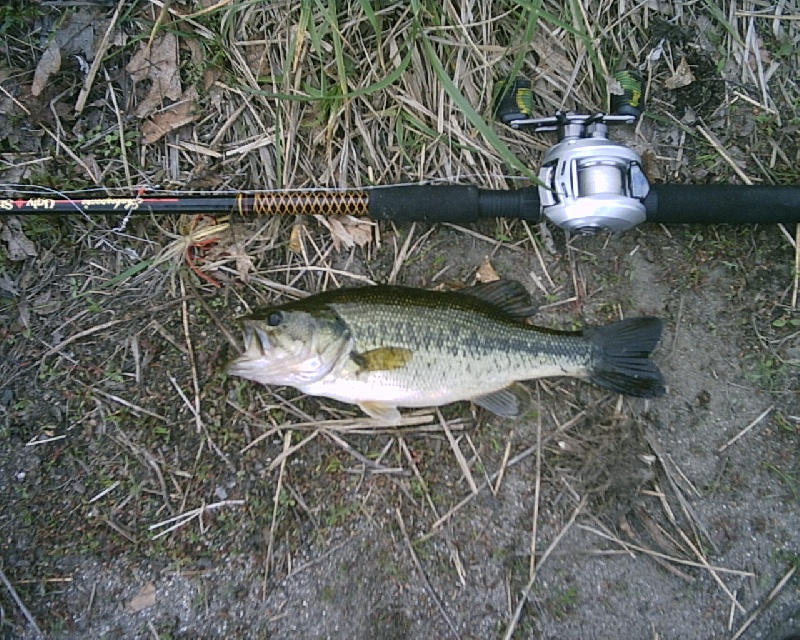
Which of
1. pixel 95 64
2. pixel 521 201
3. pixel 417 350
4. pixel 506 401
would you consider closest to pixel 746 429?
pixel 506 401

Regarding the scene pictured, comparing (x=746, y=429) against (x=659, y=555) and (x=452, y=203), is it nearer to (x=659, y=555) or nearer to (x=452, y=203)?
(x=659, y=555)

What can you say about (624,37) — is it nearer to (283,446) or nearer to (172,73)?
(172,73)

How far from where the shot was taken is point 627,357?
112 inches

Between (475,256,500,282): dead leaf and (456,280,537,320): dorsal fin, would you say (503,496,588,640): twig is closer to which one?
(456,280,537,320): dorsal fin

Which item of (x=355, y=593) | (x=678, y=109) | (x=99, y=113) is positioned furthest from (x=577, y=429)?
(x=99, y=113)

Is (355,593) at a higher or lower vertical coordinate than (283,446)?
lower

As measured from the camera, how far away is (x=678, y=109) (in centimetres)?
325

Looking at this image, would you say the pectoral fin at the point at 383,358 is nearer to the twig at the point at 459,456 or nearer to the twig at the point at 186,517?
the twig at the point at 459,456

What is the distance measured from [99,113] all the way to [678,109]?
333 cm

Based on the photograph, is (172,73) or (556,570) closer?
(556,570)

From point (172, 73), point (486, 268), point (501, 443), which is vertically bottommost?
point (501, 443)

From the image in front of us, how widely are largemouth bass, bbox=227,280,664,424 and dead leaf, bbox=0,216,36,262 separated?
1.43 m

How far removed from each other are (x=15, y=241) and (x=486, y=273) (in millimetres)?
2630

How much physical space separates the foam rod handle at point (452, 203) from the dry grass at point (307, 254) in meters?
0.22
